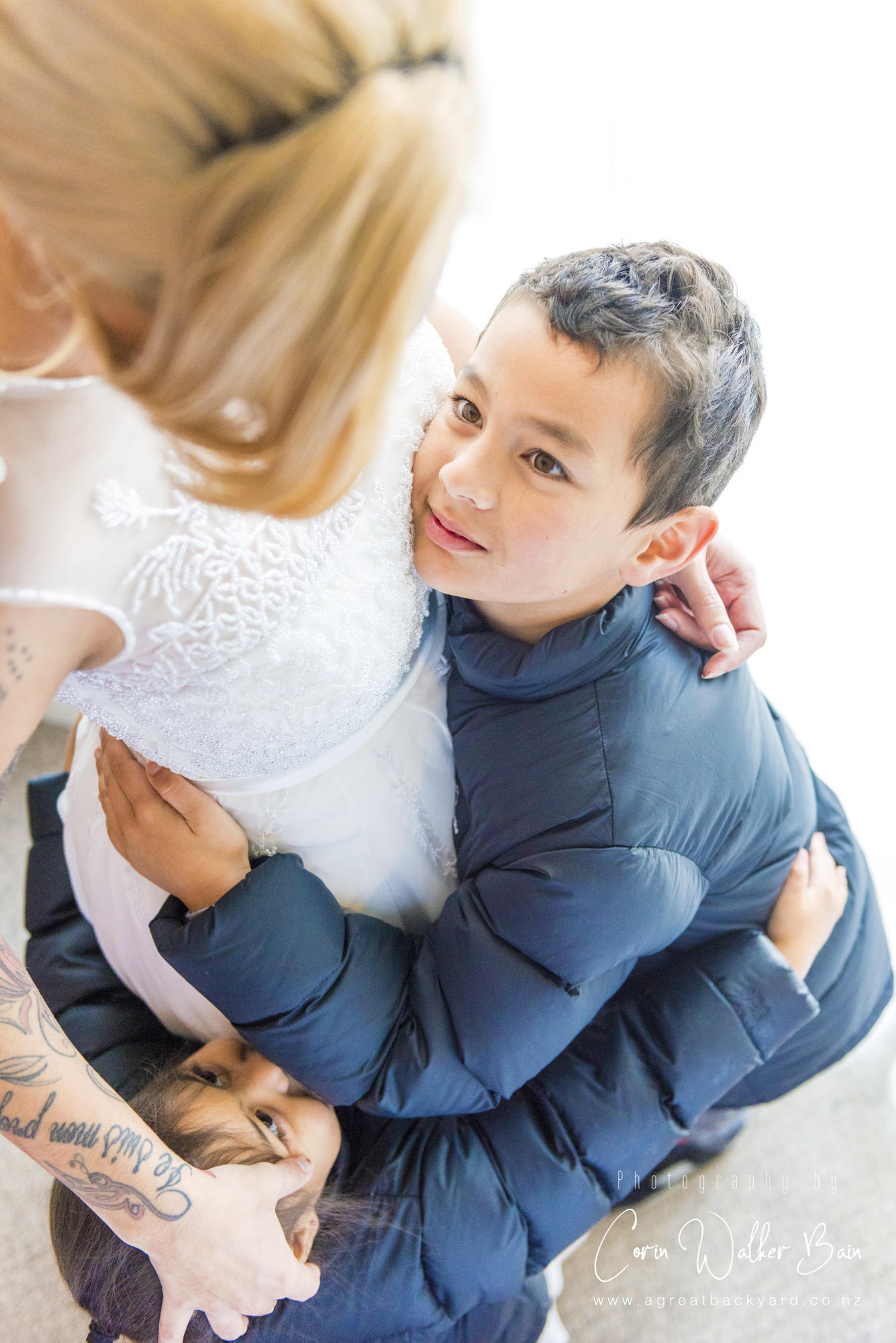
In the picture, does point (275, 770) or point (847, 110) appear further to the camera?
point (847, 110)

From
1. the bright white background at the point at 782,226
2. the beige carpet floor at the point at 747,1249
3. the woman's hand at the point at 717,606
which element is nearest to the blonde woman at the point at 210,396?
the woman's hand at the point at 717,606

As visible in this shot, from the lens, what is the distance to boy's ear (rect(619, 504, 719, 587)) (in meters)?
0.87

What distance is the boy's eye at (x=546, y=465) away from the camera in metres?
0.79

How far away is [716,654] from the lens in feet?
3.17

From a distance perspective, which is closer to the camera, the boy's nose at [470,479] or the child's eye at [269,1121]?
the boy's nose at [470,479]

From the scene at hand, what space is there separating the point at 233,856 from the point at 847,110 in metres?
1.34

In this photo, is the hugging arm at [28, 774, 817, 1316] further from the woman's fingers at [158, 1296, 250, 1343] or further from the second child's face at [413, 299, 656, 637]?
the second child's face at [413, 299, 656, 637]

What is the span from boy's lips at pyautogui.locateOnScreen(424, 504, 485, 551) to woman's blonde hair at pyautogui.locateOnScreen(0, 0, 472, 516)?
0.32m

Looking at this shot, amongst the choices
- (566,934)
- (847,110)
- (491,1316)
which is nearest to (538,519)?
Answer: (566,934)

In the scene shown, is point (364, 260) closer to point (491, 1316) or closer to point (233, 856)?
point (233, 856)

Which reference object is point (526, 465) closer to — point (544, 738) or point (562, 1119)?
point (544, 738)

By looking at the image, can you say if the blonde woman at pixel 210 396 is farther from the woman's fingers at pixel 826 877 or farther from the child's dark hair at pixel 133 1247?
the woman's fingers at pixel 826 877

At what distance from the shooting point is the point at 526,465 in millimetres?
790

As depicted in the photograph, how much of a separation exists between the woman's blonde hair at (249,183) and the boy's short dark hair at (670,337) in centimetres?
32
